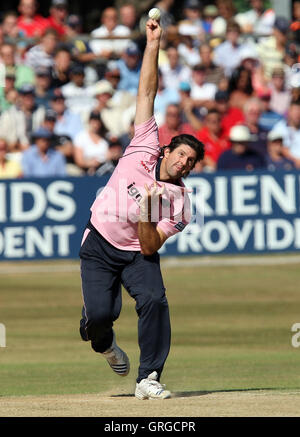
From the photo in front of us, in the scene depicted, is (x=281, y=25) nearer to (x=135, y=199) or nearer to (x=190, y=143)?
(x=190, y=143)

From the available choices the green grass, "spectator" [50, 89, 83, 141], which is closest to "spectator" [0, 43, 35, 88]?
"spectator" [50, 89, 83, 141]

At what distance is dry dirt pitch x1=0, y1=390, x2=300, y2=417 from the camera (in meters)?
7.25

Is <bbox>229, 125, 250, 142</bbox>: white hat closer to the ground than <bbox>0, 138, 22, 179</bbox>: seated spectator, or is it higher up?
higher up

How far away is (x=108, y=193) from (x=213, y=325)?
18.6 ft

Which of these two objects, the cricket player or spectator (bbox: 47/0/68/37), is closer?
the cricket player

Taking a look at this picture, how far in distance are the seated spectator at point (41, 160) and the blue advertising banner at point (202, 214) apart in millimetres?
585

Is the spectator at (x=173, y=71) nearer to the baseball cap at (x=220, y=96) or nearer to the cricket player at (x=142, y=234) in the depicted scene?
the baseball cap at (x=220, y=96)

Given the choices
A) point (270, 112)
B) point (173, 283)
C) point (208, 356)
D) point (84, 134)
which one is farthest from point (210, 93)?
point (208, 356)

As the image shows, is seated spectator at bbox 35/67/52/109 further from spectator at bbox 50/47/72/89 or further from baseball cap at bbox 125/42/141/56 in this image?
baseball cap at bbox 125/42/141/56

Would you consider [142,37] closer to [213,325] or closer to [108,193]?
[213,325]

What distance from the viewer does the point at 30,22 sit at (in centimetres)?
2136

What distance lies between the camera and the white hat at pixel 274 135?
18555mm

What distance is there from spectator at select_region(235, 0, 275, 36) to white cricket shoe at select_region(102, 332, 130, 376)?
13837 mm

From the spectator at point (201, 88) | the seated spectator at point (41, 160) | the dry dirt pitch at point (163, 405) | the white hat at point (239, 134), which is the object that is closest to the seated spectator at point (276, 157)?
the white hat at point (239, 134)
